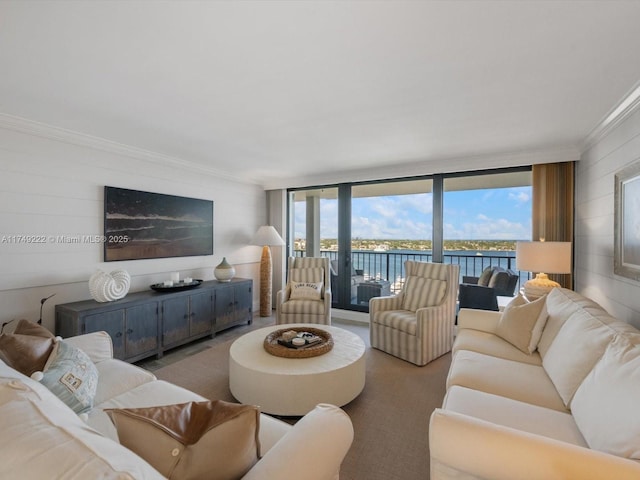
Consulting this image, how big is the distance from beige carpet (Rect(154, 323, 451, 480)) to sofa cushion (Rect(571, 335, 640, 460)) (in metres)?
Result: 0.87

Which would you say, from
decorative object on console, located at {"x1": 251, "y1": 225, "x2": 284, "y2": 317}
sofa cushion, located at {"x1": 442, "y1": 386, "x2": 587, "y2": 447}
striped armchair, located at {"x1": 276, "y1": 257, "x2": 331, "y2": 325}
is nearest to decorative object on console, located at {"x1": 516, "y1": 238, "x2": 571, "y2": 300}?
sofa cushion, located at {"x1": 442, "y1": 386, "x2": 587, "y2": 447}

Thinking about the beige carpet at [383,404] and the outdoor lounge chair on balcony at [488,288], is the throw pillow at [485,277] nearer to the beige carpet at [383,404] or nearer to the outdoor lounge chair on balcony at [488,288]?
the outdoor lounge chair on balcony at [488,288]

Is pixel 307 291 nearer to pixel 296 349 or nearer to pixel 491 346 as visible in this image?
pixel 296 349

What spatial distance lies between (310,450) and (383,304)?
2745 millimetres

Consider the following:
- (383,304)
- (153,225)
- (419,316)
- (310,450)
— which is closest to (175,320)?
(153,225)

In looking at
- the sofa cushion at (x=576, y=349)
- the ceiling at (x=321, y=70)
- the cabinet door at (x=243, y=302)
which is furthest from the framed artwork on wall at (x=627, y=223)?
the cabinet door at (x=243, y=302)

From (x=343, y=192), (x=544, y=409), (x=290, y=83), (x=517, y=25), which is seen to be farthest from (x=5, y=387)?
(x=343, y=192)

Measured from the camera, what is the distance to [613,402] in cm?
118

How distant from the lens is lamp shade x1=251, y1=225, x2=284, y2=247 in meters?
4.82

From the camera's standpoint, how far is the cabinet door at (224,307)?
4.02 meters

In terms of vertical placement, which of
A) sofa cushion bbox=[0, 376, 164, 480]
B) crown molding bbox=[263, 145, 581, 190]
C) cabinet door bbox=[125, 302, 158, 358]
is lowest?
cabinet door bbox=[125, 302, 158, 358]

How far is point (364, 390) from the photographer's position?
2.61 meters

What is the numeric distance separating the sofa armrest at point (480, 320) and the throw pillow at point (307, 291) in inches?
74.4

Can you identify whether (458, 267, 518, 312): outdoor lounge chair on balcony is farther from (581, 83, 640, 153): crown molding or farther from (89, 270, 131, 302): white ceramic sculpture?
(89, 270, 131, 302): white ceramic sculpture
